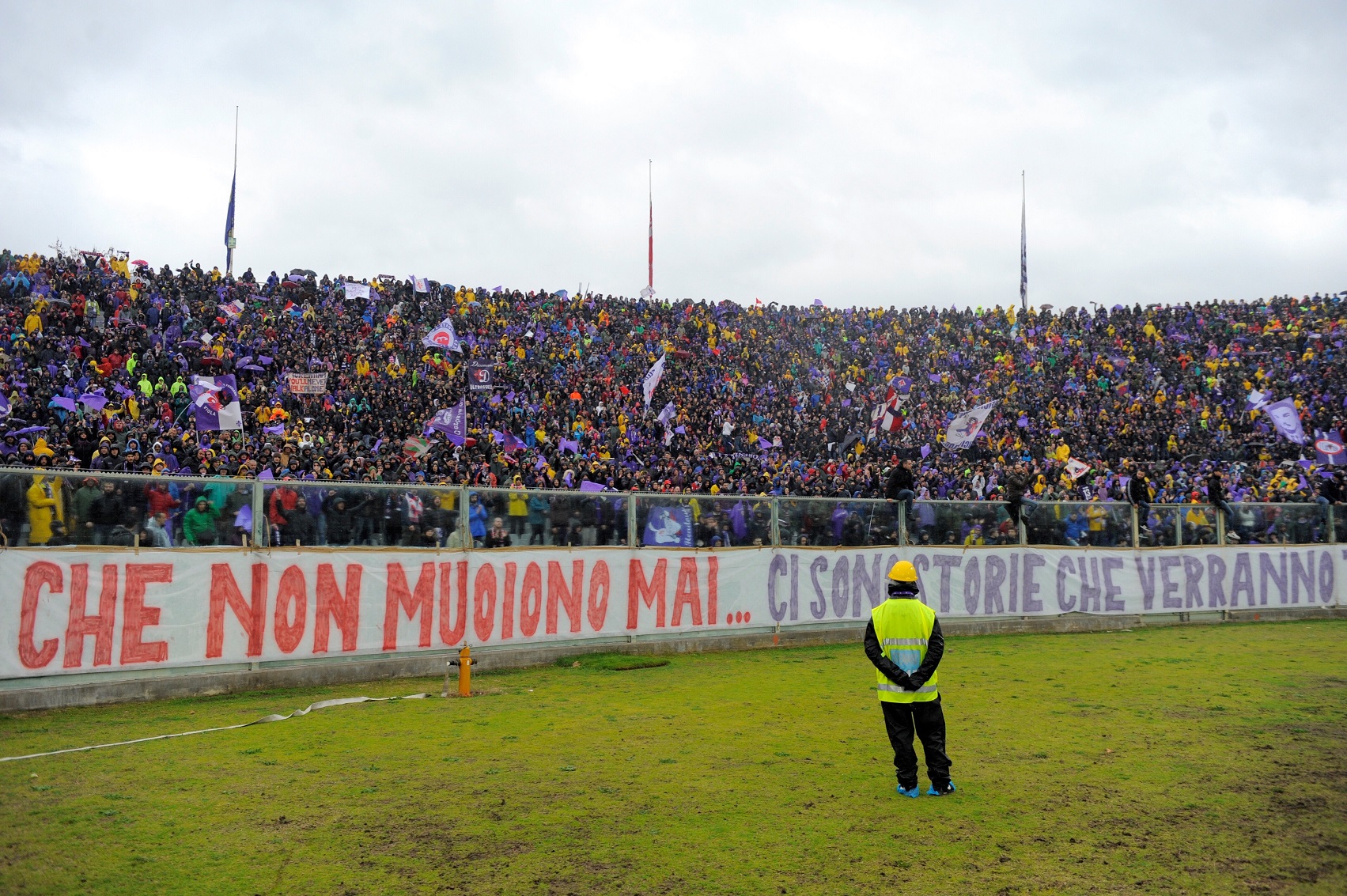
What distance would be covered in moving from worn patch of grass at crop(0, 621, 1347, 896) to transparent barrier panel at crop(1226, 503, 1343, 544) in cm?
1033

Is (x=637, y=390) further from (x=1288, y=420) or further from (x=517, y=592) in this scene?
(x=517, y=592)

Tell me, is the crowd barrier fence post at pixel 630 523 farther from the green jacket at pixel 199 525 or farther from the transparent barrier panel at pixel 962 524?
the green jacket at pixel 199 525

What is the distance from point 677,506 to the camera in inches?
692

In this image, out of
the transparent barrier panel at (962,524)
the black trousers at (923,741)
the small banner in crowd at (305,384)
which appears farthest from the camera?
the small banner in crowd at (305,384)

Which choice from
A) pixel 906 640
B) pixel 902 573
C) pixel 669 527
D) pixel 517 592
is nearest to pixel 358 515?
pixel 517 592

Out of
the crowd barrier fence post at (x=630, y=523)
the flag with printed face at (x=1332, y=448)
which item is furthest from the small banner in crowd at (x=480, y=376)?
the flag with printed face at (x=1332, y=448)

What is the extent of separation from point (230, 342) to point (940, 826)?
2723 centimetres

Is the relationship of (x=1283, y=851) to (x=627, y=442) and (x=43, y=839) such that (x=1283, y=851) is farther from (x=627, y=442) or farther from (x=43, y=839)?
(x=627, y=442)

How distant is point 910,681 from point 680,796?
6.86ft

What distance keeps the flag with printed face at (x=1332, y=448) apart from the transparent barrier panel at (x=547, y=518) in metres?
28.1

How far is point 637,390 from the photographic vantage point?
36.6 m

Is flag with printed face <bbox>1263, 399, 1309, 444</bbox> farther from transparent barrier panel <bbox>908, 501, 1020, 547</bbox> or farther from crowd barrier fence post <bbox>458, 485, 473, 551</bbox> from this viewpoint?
crowd barrier fence post <bbox>458, 485, 473, 551</bbox>

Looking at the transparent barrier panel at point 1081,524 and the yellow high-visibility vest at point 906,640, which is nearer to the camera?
the yellow high-visibility vest at point 906,640

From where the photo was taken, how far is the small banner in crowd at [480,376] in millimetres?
31828
